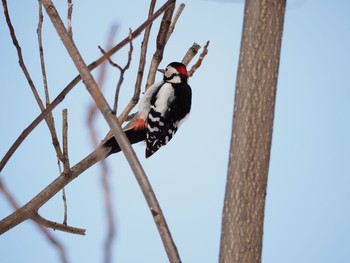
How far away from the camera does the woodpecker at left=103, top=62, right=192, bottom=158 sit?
6.83ft

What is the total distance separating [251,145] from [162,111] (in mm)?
1343

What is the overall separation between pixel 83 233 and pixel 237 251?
2.07ft

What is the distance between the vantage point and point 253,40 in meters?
0.87

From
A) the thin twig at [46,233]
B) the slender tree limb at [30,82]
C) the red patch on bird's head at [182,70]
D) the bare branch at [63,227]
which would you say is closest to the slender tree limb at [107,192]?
the thin twig at [46,233]

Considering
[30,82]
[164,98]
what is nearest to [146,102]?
[164,98]

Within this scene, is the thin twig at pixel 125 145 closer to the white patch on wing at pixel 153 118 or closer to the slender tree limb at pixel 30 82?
the slender tree limb at pixel 30 82

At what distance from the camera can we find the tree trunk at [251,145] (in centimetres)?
84

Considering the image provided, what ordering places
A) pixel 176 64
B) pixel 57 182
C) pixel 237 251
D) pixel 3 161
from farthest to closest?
pixel 176 64, pixel 57 182, pixel 3 161, pixel 237 251

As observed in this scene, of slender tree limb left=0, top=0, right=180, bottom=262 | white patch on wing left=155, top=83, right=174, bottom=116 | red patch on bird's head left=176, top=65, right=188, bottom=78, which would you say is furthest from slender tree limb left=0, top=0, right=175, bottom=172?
red patch on bird's head left=176, top=65, right=188, bottom=78

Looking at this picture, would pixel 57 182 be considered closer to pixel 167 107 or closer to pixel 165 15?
pixel 165 15

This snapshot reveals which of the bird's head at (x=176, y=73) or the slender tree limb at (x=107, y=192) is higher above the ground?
the bird's head at (x=176, y=73)

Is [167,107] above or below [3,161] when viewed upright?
above

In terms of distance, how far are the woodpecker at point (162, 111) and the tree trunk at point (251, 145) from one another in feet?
4.00

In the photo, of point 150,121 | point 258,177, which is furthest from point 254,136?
point 150,121
